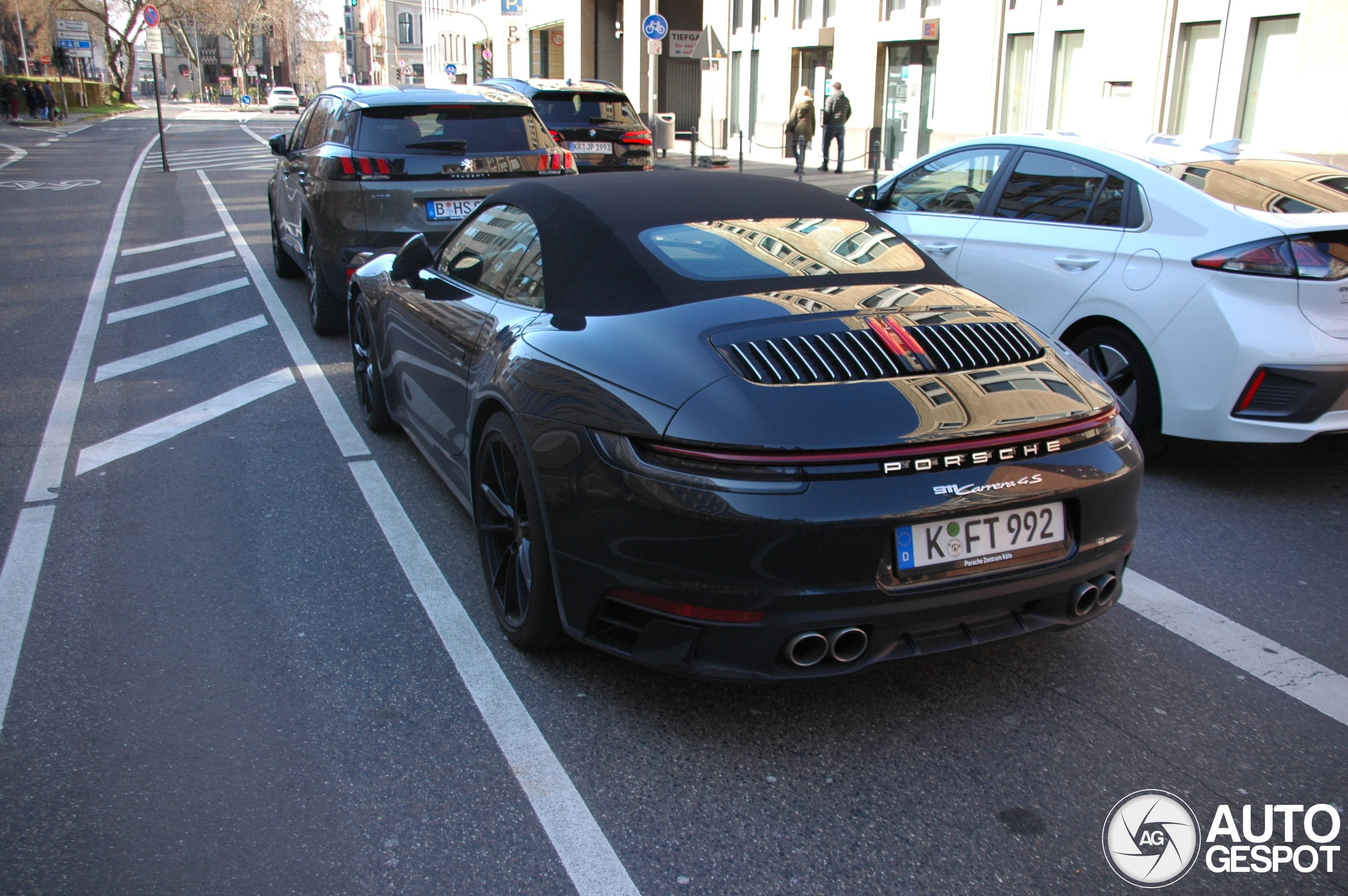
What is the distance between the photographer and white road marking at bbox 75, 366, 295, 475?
5457mm

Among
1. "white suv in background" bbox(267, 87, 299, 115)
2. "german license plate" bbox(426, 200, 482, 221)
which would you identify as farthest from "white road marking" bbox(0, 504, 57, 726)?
"white suv in background" bbox(267, 87, 299, 115)

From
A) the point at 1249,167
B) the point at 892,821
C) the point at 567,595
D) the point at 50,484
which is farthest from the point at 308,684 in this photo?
the point at 1249,167

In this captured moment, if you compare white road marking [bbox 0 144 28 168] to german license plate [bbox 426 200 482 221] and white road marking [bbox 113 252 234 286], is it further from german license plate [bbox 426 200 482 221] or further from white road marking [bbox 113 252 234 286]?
german license plate [bbox 426 200 482 221]

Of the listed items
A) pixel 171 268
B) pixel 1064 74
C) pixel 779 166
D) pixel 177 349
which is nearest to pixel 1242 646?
pixel 177 349

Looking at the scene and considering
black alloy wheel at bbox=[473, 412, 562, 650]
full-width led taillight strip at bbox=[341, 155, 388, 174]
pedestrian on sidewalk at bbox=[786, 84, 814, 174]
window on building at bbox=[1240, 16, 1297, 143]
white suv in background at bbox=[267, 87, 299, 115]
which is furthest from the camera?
white suv in background at bbox=[267, 87, 299, 115]

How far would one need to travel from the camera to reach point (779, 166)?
85.2 ft

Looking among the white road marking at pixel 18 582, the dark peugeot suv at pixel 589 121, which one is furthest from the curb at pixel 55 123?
the white road marking at pixel 18 582

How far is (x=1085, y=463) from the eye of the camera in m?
2.89

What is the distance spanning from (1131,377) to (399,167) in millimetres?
5070

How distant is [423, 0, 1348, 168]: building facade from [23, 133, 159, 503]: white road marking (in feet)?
19.0

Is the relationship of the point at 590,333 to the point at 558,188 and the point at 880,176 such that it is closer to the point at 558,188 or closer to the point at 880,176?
the point at 558,188

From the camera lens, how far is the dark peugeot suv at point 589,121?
54.1 feet

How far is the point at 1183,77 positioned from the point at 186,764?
1842 centimetres

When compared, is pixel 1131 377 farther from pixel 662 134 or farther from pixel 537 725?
pixel 662 134
